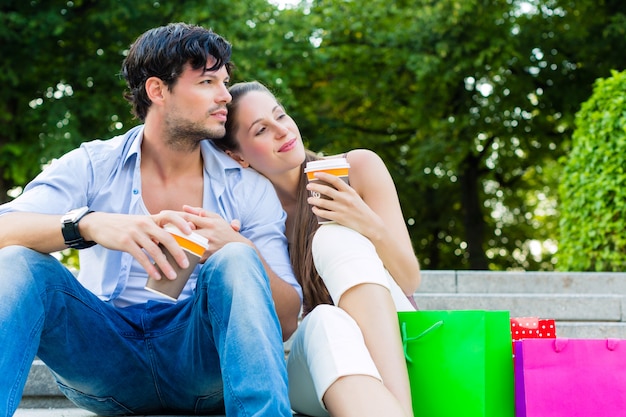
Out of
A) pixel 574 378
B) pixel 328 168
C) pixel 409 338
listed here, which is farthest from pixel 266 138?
pixel 574 378

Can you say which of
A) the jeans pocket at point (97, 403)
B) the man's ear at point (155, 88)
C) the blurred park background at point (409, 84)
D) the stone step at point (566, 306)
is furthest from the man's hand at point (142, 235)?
the blurred park background at point (409, 84)

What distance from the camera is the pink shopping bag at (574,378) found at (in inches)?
94.9

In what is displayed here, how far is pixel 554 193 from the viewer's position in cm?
1475

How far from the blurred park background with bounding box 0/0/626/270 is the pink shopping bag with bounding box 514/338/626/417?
4.66 meters

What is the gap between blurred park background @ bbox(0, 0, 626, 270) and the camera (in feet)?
32.8

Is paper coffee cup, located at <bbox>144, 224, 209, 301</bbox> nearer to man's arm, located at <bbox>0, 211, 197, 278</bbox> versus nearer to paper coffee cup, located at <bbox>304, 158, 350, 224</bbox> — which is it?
man's arm, located at <bbox>0, 211, 197, 278</bbox>

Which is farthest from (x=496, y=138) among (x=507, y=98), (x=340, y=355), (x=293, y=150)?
(x=340, y=355)

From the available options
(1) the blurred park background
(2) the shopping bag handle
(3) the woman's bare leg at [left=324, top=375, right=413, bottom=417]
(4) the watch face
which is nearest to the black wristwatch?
(4) the watch face

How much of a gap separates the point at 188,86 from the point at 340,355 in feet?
4.14

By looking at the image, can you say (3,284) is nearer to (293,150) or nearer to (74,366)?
(74,366)

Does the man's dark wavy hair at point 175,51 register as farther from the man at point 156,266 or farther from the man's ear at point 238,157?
the man's ear at point 238,157

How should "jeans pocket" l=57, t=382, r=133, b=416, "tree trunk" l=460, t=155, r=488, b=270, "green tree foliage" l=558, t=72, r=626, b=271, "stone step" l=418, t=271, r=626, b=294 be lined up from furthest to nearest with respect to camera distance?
"tree trunk" l=460, t=155, r=488, b=270
"green tree foliage" l=558, t=72, r=626, b=271
"stone step" l=418, t=271, r=626, b=294
"jeans pocket" l=57, t=382, r=133, b=416

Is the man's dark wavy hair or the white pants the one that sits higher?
the man's dark wavy hair

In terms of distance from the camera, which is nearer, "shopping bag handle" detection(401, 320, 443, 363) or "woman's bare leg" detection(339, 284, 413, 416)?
"woman's bare leg" detection(339, 284, 413, 416)
